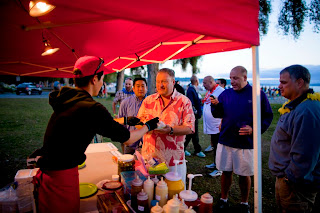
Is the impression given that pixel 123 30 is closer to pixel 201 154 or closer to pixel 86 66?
pixel 86 66

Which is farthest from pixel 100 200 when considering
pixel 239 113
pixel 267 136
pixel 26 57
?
pixel 267 136

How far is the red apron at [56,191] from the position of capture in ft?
4.18

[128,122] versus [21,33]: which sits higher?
[21,33]

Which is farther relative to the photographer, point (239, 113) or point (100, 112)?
point (239, 113)

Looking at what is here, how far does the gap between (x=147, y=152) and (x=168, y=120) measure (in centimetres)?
48

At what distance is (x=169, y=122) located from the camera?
2.33 meters

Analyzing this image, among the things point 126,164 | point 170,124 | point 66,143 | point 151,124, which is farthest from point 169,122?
point 66,143

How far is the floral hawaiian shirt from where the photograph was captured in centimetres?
227

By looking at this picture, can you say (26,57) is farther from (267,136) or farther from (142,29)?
(267,136)

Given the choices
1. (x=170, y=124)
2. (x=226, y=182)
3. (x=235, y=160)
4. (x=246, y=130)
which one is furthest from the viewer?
(x=226, y=182)

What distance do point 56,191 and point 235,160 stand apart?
91.2 inches

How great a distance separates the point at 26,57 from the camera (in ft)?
11.2

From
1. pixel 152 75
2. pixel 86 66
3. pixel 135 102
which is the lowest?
pixel 135 102

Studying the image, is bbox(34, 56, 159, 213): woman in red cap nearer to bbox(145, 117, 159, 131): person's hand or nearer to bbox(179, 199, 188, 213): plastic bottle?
bbox(145, 117, 159, 131): person's hand
